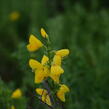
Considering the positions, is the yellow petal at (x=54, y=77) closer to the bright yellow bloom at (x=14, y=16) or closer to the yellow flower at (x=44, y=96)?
the yellow flower at (x=44, y=96)

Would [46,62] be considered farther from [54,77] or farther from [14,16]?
[14,16]

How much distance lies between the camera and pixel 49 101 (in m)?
2.36

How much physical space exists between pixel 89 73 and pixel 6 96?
0.92 m

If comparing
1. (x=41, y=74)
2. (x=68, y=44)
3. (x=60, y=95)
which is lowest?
(x=60, y=95)

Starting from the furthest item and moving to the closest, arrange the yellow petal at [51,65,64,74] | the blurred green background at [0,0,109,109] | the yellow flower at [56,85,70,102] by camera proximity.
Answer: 1. the blurred green background at [0,0,109,109]
2. the yellow flower at [56,85,70,102]
3. the yellow petal at [51,65,64,74]

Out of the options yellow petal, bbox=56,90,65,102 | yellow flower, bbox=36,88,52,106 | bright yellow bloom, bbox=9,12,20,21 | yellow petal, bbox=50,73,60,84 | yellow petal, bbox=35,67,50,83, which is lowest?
yellow petal, bbox=56,90,65,102

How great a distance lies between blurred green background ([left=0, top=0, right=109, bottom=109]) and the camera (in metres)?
3.27

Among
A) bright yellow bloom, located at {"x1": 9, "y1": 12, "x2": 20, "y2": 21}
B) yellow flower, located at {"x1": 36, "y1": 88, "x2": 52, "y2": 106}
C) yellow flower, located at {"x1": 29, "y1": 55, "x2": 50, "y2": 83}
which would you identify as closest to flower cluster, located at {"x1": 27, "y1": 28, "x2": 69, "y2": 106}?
yellow flower, located at {"x1": 29, "y1": 55, "x2": 50, "y2": 83}

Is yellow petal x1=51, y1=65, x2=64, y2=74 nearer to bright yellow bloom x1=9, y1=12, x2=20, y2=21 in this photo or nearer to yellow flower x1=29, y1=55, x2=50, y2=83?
yellow flower x1=29, y1=55, x2=50, y2=83

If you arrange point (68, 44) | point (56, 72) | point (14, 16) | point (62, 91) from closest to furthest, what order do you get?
point (56, 72) < point (62, 91) < point (68, 44) < point (14, 16)

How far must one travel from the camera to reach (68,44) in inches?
172

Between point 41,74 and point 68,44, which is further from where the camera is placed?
point 68,44

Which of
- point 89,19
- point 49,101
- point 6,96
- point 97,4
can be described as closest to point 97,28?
point 89,19

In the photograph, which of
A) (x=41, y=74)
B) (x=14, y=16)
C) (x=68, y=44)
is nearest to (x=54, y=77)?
(x=41, y=74)
